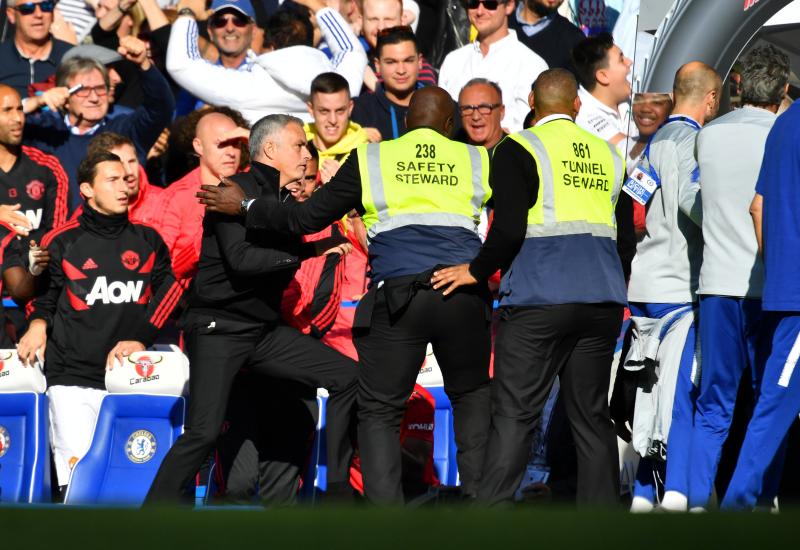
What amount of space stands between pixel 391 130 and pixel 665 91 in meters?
2.27

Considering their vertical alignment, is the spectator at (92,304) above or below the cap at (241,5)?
below

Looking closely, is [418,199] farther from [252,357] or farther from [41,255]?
[41,255]

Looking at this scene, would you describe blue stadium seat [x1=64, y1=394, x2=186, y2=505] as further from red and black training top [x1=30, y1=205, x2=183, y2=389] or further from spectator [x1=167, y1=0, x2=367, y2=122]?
spectator [x1=167, y1=0, x2=367, y2=122]

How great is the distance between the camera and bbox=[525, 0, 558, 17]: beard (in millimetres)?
9602

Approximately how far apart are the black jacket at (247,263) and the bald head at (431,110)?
76 centimetres

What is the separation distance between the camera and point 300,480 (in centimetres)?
726

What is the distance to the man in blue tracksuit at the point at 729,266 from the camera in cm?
602

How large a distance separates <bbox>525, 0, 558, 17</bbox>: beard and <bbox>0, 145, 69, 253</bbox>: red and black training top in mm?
3660

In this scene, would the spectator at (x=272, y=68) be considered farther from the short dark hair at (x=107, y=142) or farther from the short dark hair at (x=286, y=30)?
the short dark hair at (x=107, y=142)

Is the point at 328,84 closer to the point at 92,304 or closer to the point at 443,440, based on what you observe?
the point at 92,304

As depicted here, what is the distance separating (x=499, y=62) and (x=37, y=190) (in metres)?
3.27

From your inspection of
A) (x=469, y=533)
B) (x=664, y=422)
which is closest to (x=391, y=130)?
(x=664, y=422)

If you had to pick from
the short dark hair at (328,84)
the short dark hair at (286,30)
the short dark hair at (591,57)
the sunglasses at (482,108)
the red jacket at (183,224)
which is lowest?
the red jacket at (183,224)

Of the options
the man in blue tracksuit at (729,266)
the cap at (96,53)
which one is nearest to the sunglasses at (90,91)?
the cap at (96,53)
